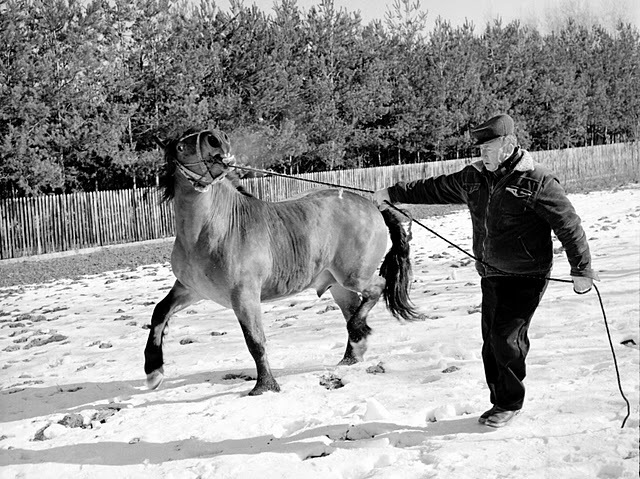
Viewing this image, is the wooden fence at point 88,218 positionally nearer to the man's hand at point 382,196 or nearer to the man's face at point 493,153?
the man's hand at point 382,196

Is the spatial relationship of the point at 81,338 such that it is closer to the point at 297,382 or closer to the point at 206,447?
the point at 297,382

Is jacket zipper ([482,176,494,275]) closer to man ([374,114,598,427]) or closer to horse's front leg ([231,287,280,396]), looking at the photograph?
man ([374,114,598,427])

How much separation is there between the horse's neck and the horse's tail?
1756 mm

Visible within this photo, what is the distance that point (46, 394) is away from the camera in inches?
204

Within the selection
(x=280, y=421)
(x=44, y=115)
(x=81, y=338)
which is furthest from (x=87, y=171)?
(x=280, y=421)

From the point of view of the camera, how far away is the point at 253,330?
197 inches

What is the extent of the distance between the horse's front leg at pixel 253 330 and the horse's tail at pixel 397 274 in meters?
1.52

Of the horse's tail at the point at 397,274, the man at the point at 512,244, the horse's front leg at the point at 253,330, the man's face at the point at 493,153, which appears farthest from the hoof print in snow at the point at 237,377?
the man's face at the point at 493,153

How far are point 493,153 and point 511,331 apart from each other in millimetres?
1054

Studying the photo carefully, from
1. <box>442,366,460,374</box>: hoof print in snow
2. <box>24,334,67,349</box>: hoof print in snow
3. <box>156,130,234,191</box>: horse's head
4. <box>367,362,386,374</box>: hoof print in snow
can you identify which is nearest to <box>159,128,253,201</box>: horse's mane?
<box>156,130,234,191</box>: horse's head

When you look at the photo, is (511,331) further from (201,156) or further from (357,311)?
(201,156)

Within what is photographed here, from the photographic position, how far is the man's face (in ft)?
12.8

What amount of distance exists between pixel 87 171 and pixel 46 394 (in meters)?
15.6

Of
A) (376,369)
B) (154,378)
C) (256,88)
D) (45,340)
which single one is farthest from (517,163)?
(256,88)
